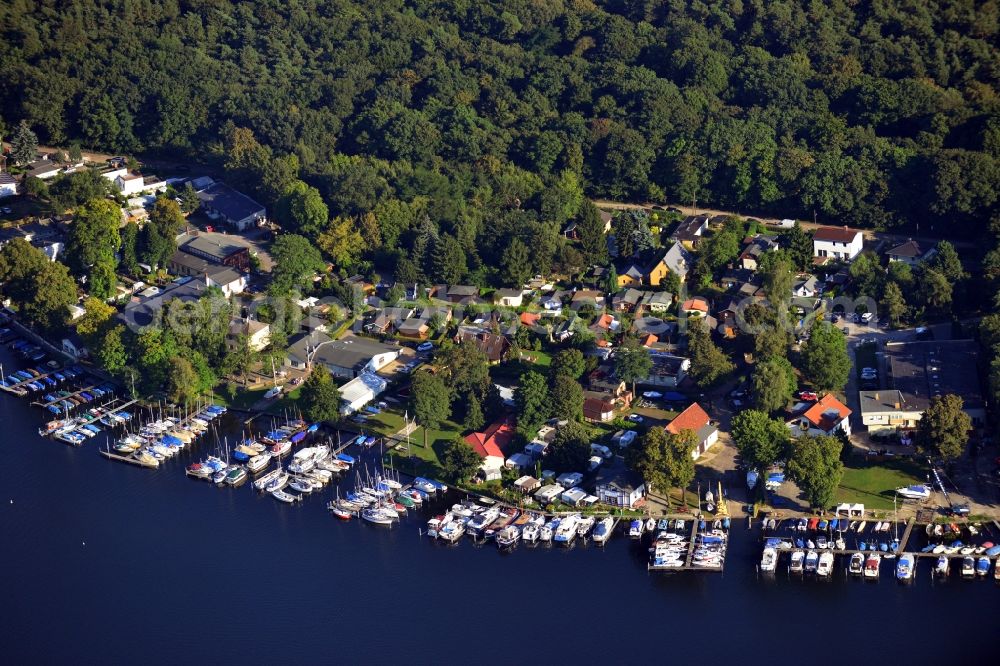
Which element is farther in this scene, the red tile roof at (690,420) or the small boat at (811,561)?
the red tile roof at (690,420)

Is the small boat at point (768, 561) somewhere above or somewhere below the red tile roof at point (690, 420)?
below

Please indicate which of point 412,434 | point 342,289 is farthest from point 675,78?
point 412,434

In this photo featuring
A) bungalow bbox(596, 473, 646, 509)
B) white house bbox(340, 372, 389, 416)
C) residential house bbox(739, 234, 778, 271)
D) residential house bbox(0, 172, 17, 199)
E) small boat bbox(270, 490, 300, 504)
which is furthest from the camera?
residential house bbox(0, 172, 17, 199)

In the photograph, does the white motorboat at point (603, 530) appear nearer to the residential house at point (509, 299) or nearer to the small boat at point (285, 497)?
the small boat at point (285, 497)

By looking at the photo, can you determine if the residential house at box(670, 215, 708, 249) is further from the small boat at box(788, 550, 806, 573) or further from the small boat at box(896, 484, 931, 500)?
the small boat at box(788, 550, 806, 573)

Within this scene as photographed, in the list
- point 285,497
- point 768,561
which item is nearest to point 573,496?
point 768,561

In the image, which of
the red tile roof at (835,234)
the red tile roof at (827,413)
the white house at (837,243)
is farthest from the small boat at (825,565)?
the red tile roof at (835,234)

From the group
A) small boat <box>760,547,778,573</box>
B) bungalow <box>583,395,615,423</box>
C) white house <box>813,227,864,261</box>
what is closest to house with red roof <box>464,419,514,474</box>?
bungalow <box>583,395,615,423</box>
